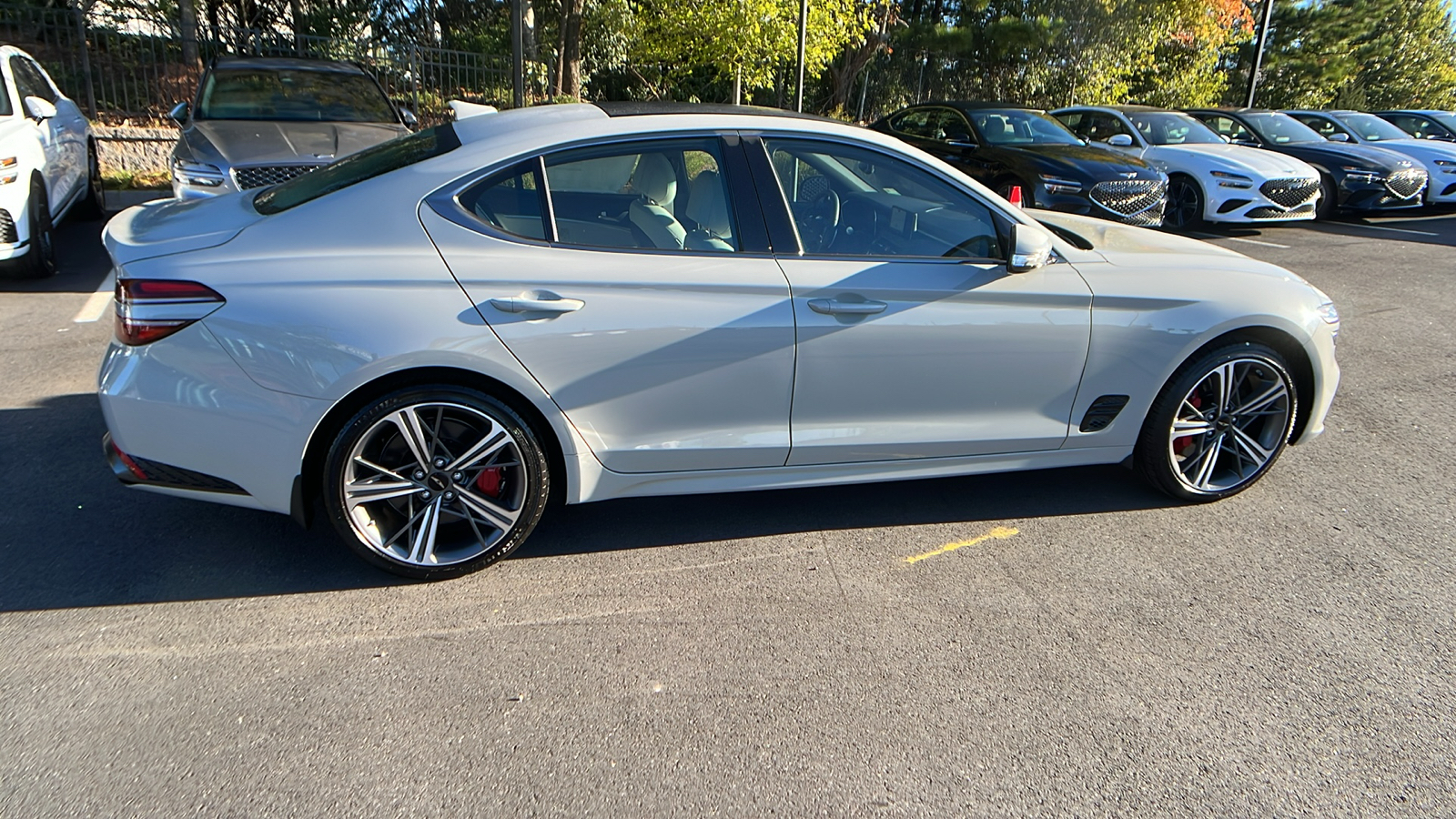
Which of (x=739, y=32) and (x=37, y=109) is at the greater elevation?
(x=739, y=32)

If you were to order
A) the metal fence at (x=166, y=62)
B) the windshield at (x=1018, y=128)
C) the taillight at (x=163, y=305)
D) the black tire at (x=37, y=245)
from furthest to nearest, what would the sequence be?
the metal fence at (x=166, y=62), the windshield at (x=1018, y=128), the black tire at (x=37, y=245), the taillight at (x=163, y=305)

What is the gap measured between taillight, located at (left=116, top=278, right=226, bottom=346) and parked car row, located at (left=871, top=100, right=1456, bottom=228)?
7550 millimetres

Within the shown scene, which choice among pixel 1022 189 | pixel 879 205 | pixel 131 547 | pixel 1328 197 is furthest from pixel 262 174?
pixel 1328 197

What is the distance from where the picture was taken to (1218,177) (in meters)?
12.0

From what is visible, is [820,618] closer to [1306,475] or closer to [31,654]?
[31,654]

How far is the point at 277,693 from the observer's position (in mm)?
2945

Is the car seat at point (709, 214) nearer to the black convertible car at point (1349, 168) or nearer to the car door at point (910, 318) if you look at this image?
the car door at point (910, 318)

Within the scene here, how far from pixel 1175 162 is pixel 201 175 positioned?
10.6 m

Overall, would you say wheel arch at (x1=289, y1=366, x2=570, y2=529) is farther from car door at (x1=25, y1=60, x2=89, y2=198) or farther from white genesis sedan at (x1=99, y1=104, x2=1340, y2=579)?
car door at (x1=25, y1=60, x2=89, y2=198)

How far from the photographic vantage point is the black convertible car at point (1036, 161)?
10680mm

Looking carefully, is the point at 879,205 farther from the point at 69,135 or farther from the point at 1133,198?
the point at 69,135

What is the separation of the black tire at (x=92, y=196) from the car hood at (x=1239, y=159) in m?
11.8

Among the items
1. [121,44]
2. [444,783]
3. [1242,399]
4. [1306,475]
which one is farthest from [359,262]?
[121,44]

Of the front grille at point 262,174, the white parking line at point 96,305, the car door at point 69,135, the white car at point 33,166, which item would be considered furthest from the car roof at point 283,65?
the white parking line at point 96,305
